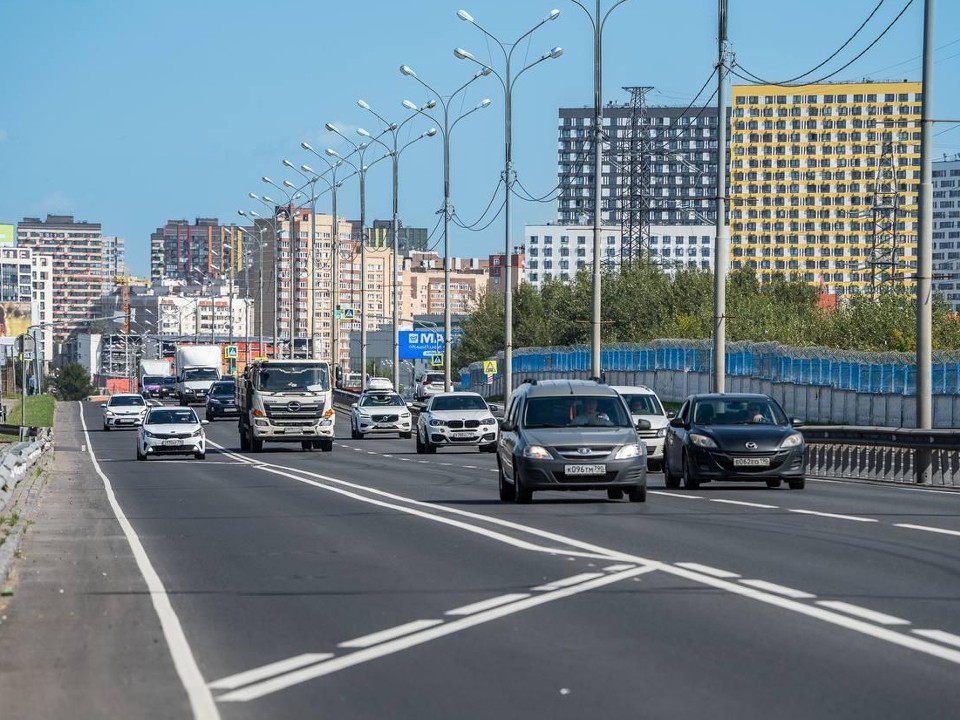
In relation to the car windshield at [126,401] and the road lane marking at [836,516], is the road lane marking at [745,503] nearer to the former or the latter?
the road lane marking at [836,516]

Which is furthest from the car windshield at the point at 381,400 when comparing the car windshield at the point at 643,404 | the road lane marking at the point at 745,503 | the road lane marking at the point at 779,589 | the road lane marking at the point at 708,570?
the road lane marking at the point at 779,589

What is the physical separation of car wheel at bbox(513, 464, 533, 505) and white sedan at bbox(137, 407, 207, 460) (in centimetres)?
2481

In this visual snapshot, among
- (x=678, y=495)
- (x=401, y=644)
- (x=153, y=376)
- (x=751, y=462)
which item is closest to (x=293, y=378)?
(x=751, y=462)

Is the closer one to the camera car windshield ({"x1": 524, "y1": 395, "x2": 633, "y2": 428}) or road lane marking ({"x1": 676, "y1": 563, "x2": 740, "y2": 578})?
road lane marking ({"x1": 676, "y1": 563, "x2": 740, "y2": 578})

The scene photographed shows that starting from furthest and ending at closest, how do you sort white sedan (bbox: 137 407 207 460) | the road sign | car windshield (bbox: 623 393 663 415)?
the road sign, white sedan (bbox: 137 407 207 460), car windshield (bbox: 623 393 663 415)

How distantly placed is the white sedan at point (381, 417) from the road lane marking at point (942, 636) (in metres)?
54.7

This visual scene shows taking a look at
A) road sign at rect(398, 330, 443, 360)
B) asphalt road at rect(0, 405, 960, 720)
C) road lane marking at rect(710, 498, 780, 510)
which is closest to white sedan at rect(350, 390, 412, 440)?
road sign at rect(398, 330, 443, 360)

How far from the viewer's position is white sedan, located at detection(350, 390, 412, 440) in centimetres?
6475

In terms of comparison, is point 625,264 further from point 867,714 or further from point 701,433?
point 867,714

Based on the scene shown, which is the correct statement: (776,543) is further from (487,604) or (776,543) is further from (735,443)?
(735,443)

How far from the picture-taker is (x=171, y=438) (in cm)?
4684

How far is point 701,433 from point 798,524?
25.8 ft

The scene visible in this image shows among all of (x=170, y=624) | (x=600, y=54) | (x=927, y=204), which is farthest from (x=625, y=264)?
(x=170, y=624)

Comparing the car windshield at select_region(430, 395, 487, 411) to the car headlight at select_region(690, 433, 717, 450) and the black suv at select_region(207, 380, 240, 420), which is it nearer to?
the car headlight at select_region(690, 433, 717, 450)
